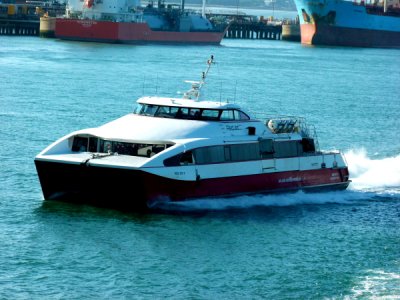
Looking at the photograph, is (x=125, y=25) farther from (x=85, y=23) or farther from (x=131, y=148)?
(x=131, y=148)

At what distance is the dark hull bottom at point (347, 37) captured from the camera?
453 ft

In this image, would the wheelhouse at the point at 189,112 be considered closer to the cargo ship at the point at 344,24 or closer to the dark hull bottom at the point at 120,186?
the dark hull bottom at the point at 120,186

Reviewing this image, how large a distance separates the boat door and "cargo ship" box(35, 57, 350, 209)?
3 centimetres

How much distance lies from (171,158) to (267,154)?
3775mm

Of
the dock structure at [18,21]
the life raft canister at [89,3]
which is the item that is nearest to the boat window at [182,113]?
the life raft canister at [89,3]

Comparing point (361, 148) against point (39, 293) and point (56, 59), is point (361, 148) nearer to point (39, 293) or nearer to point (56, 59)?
point (39, 293)

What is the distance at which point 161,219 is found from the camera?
28.2m

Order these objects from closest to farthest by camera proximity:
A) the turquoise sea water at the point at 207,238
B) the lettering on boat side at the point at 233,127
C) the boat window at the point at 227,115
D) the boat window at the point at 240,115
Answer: the turquoise sea water at the point at 207,238 < the lettering on boat side at the point at 233,127 < the boat window at the point at 227,115 < the boat window at the point at 240,115

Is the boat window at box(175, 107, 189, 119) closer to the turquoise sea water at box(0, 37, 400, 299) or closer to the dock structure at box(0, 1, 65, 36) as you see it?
the turquoise sea water at box(0, 37, 400, 299)

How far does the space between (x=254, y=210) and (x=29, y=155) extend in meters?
10.5

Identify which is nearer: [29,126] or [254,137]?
[254,137]

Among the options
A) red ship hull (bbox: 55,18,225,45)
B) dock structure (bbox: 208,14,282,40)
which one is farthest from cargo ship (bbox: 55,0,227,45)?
dock structure (bbox: 208,14,282,40)

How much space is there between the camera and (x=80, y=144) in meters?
29.9

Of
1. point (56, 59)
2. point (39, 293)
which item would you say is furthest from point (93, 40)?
point (39, 293)
